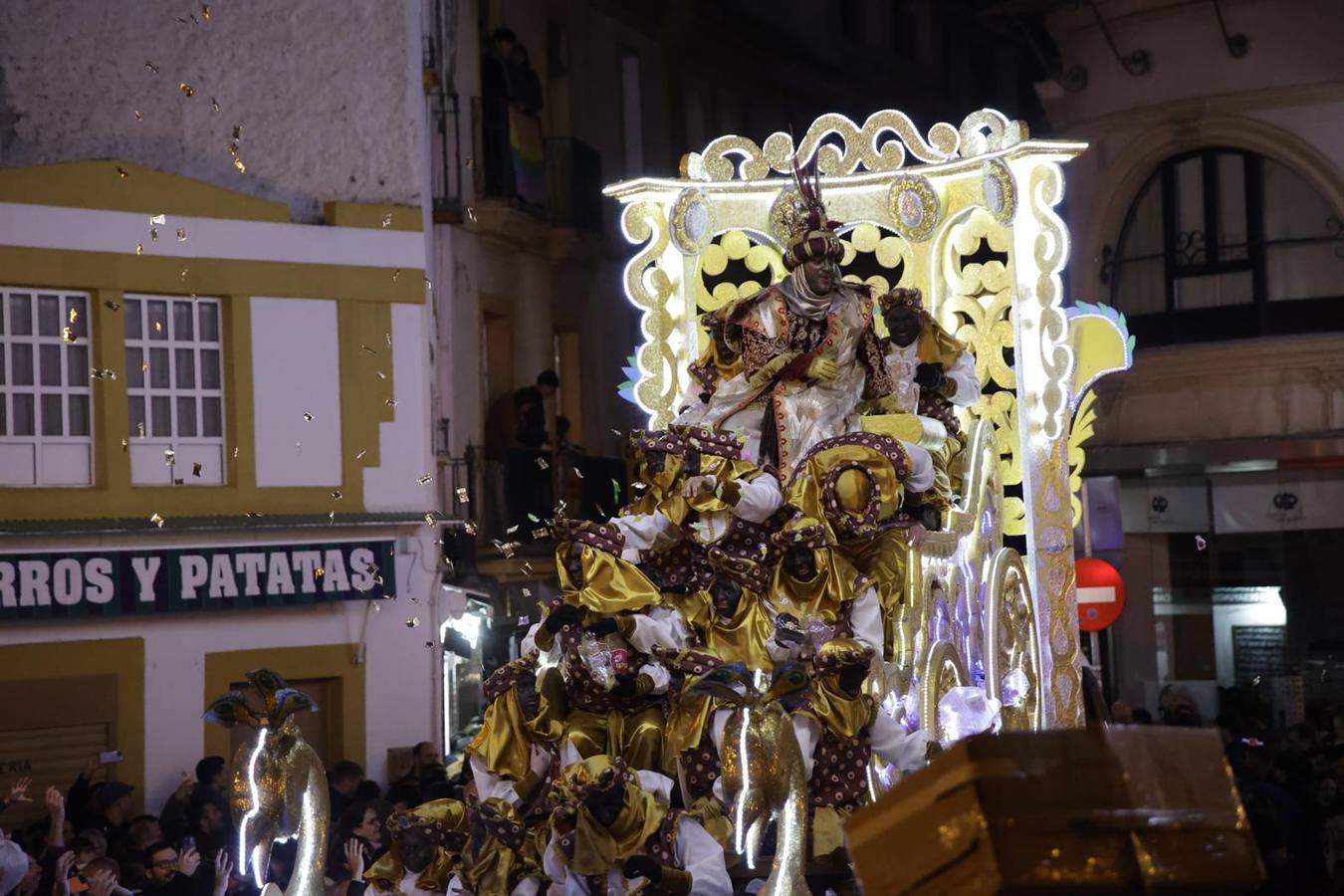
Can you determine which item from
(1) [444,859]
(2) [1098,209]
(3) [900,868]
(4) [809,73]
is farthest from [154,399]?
(3) [900,868]

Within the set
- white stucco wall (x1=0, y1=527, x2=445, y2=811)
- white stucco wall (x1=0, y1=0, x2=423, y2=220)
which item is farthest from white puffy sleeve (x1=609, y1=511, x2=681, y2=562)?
white stucco wall (x1=0, y1=0, x2=423, y2=220)

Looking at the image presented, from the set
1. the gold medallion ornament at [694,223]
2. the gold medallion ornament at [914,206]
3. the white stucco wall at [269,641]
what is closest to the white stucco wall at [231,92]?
the white stucco wall at [269,641]

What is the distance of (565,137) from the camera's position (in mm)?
19453

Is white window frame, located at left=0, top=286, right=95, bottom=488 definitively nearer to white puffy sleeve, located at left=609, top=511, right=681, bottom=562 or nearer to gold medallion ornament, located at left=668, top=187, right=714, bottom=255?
gold medallion ornament, located at left=668, top=187, right=714, bottom=255

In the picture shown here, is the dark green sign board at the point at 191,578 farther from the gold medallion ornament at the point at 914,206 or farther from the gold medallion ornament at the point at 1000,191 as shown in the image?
the gold medallion ornament at the point at 1000,191

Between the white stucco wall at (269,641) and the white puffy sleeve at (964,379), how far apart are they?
578cm

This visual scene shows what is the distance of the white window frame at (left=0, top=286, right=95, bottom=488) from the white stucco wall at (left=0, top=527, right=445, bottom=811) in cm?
55

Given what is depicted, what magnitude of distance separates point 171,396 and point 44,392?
91 cm

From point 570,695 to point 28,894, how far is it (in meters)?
3.10

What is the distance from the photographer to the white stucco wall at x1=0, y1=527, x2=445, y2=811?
1407cm

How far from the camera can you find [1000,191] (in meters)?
11.3

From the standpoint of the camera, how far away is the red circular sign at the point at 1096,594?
14.9 metres

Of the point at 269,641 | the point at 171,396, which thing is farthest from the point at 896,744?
the point at 171,396

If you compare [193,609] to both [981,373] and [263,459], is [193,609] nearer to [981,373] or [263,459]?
[263,459]
